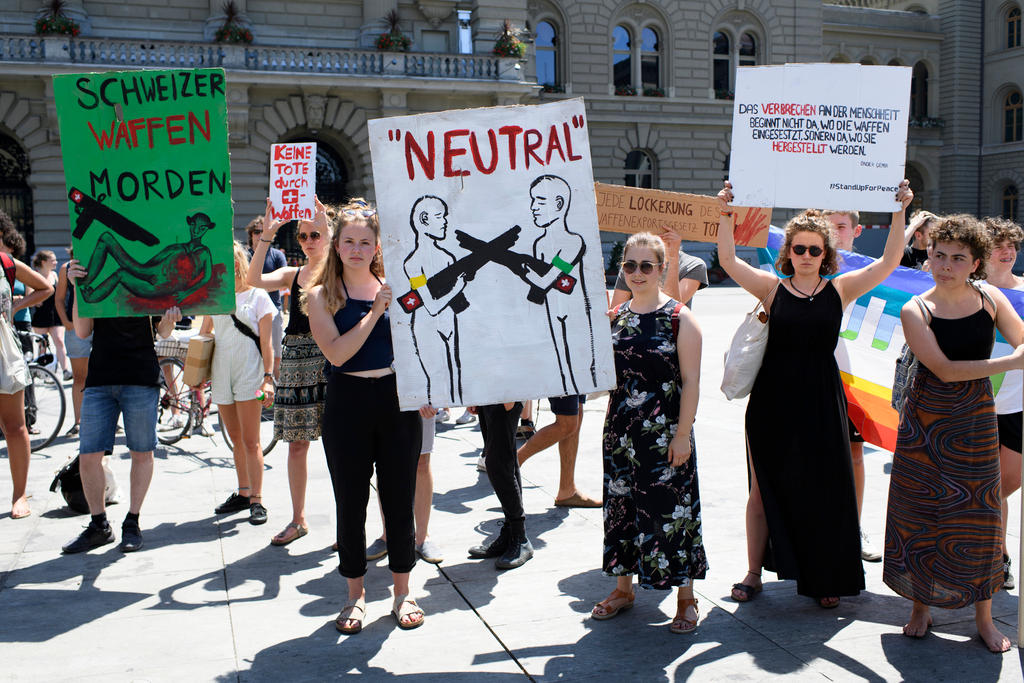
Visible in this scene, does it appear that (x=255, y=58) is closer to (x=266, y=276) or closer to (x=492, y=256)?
(x=266, y=276)

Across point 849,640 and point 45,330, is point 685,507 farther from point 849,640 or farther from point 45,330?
point 45,330

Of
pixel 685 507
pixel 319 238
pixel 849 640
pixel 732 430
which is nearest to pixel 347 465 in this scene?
pixel 685 507

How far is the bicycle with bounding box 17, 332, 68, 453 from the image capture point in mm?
8227

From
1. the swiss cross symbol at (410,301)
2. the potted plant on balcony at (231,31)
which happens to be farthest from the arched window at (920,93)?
the swiss cross symbol at (410,301)

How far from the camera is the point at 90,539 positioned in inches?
208

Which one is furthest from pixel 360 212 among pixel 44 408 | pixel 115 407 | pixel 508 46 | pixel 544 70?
pixel 544 70

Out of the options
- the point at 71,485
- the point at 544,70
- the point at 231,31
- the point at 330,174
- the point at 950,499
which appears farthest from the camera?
the point at 544,70

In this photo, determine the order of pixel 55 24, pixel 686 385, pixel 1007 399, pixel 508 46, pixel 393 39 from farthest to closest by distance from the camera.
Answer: pixel 508 46 → pixel 393 39 → pixel 55 24 → pixel 1007 399 → pixel 686 385

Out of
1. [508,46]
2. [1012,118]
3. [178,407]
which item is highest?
[508,46]

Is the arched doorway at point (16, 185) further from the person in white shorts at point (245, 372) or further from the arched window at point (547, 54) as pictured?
the person in white shorts at point (245, 372)

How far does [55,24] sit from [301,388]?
70.3 ft

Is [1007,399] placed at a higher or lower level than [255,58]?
lower

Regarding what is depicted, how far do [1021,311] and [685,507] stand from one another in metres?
2.27

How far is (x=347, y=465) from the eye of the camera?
13.4 ft
